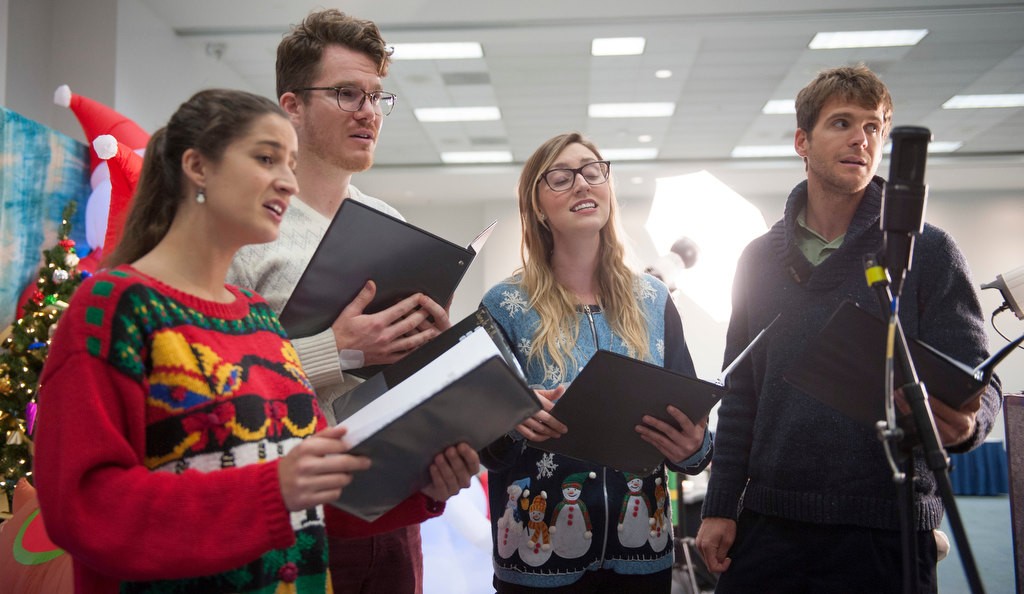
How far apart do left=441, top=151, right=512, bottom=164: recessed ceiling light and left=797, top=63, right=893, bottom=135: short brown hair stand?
28.7ft

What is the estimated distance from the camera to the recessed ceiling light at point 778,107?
844 cm

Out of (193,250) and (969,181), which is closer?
(193,250)

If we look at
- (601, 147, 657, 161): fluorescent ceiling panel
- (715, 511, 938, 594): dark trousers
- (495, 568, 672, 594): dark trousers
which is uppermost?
(601, 147, 657, 161): fluorescent ceiling panel

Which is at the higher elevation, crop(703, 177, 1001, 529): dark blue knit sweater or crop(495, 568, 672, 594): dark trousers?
crop(703, 177, 1001, 529): dark blue knit sweater

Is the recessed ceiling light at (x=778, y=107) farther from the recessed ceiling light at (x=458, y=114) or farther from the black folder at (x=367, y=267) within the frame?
the black folder at (x=367, y=267)

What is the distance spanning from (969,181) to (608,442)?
11742mm

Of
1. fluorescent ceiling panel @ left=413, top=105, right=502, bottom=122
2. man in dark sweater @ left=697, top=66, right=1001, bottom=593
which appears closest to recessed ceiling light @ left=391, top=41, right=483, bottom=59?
fluorescent ceiling panel @ left=413, top=105, right=502, bottom=122

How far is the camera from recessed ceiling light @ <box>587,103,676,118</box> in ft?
28.2

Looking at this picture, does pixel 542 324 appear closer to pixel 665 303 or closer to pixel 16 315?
pixel 665 303

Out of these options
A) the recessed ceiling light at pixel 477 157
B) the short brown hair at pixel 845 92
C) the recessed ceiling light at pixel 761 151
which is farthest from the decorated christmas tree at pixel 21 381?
the recessed ceiling light at pixel 761 151

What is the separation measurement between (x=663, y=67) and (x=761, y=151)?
3476 millimetres

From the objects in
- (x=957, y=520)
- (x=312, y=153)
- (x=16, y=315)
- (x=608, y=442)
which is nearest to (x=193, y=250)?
(x=312, y=153)

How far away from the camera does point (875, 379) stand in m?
1.27

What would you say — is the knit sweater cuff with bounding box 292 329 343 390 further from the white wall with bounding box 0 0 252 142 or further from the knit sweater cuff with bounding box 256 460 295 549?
the white wall with bounding box 0 0 252 142
